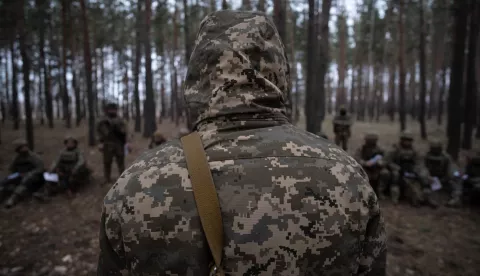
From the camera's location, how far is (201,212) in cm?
104

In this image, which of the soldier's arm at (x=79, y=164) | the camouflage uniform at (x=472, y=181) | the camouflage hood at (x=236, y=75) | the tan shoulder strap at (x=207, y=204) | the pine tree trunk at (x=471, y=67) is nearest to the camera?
the tan shoulder strap at (x=207, y=204)

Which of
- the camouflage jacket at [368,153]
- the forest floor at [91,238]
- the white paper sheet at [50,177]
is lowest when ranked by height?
the forest floor at [91,238]

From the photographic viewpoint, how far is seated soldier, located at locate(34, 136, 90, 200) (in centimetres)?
727

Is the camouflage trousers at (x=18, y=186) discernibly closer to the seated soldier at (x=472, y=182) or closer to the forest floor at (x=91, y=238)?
the forest floor at (x=91, y=238)

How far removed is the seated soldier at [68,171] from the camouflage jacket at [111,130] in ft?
3.14

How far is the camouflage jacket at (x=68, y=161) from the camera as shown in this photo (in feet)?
24.7

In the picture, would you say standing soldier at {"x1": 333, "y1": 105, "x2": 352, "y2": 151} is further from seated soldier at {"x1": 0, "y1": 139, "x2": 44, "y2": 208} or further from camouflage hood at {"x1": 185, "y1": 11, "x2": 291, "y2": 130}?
camouflage hood at {"x1": 185, "y1": 11, "x2": 291, "y2": 130}

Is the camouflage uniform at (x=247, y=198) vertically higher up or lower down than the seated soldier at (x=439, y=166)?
higher up

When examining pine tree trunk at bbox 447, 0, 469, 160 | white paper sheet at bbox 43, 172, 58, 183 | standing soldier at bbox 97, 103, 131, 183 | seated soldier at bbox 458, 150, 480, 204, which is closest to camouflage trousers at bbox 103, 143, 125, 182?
standing soldier at bbox 97, 103, 131, 183

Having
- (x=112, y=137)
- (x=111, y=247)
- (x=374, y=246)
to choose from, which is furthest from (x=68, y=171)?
(x=374, y=246)

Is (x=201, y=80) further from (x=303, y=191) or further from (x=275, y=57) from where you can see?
(x=303, y=191)

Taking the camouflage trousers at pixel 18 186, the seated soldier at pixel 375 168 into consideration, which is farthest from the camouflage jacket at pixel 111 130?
the seated soldier at pixel 375 168

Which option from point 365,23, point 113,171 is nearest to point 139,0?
point 113,171

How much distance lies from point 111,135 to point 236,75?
7.10 m
